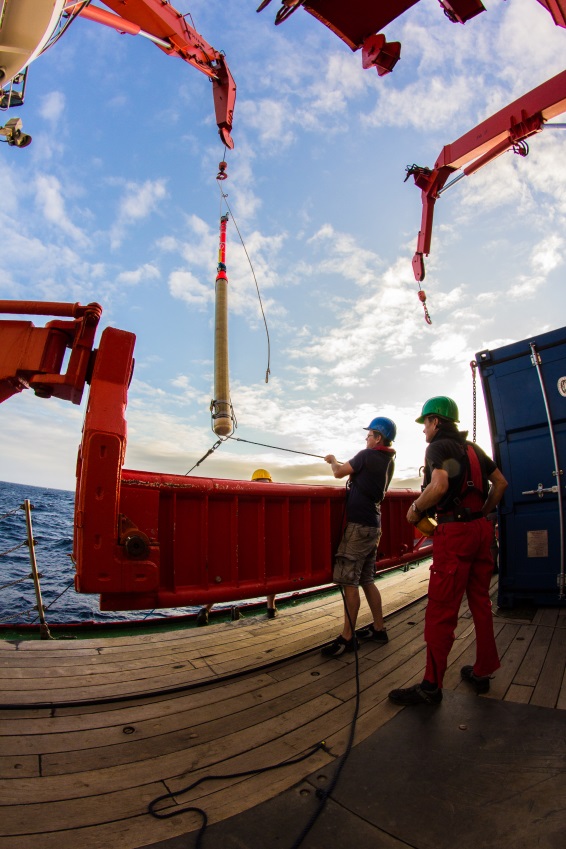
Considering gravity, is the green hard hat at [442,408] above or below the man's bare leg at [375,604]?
above

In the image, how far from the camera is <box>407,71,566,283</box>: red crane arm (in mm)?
6562

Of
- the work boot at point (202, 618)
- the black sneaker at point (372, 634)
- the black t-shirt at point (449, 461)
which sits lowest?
the work boot at point (202, 618)

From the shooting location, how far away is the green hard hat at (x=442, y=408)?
3.00 metres

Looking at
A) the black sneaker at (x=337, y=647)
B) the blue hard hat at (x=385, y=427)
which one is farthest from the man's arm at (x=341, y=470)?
the black sneaker at (x=337, y=647)

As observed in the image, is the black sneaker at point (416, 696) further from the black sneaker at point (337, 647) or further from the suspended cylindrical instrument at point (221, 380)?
the suspended cylindrical instrument at point (221, 380)

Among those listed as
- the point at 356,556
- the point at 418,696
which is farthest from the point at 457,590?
the point at 356,556

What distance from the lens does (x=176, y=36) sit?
745cm

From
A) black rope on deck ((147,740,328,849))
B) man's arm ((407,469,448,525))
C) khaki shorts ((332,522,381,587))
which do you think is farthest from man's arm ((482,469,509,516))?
black rope on deck ((147,740,328,849))

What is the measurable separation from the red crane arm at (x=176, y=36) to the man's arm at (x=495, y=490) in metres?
8.76

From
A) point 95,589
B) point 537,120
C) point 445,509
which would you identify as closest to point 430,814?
point 445,509

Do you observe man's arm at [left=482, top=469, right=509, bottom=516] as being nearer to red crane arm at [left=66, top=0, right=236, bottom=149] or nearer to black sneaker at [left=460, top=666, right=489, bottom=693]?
black sneaker at [left=460, top=666, right=489, bottom=693]

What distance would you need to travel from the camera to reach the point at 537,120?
22.0 feet

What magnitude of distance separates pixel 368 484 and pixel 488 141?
7990 millimetres

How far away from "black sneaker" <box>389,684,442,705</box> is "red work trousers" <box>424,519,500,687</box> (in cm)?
7
